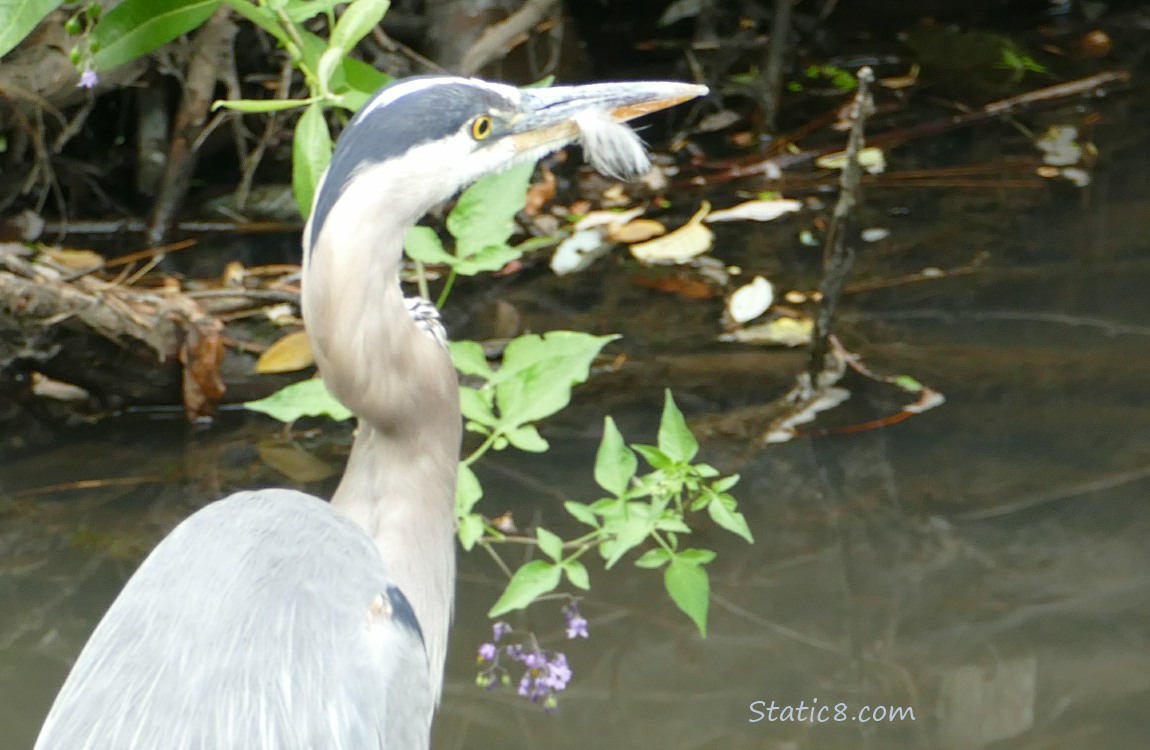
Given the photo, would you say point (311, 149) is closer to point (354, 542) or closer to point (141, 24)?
point (141, 24)

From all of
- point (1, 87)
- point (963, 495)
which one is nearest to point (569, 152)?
point (1, 87)

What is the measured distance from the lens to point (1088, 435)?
10.2 ft

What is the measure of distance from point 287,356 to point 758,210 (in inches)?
64.9

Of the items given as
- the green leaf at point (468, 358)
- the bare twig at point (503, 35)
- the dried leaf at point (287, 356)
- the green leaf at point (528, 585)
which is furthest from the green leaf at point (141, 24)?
the bare twig at point (503, 35)

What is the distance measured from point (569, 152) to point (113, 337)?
1.95 metres

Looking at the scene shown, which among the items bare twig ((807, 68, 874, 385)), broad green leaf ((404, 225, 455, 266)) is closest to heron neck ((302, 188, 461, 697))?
broad green leaf ((404, 225, 455, 266))

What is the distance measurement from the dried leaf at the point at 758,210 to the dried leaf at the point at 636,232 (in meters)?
0.18

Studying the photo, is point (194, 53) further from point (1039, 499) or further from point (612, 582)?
point (1039, 499)

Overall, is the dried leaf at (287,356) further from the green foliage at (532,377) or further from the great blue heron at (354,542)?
the great blue heron at (354,542)

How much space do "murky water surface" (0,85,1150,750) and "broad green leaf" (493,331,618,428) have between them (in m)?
0.68

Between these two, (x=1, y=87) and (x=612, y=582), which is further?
(x=1, y=87)

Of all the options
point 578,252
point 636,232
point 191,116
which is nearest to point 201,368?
point 191,116

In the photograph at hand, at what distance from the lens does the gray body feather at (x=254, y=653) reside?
1.60 metres

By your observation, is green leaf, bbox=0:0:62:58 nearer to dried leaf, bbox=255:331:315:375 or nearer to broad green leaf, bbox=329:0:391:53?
broad green leaf, bbox=329:0:391:53
